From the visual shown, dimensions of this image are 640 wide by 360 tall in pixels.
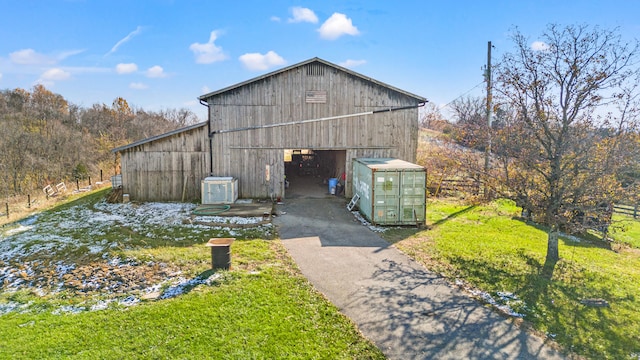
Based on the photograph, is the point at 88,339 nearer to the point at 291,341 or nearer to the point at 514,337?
the point at 291,341

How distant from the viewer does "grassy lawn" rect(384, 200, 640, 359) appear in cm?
636

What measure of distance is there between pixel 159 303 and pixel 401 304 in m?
4.97

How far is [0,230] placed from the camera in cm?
1290

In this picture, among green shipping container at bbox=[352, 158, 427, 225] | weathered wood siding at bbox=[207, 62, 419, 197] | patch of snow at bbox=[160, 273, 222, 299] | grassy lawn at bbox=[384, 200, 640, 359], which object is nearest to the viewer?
grassy lawn at bbox=[384, 200, 640, 359]

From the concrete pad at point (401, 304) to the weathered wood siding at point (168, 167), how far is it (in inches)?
298

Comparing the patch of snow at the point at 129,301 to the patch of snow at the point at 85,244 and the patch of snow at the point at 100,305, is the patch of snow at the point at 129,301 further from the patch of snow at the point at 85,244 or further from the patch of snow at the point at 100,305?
the patch of snow at the point at 100,305

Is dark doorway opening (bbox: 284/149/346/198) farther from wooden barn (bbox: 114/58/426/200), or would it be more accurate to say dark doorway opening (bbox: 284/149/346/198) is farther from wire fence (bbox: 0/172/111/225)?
wire fence (bbox: 0/172/111/225)

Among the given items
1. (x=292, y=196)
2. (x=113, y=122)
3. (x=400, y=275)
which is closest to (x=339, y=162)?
(x=292, y=196)

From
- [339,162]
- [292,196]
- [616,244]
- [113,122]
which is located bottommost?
[616,244]

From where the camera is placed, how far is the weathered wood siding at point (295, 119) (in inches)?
679

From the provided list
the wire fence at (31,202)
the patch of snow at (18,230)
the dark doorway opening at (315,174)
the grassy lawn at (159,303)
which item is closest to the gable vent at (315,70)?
the dark doorway opening at (315,174)

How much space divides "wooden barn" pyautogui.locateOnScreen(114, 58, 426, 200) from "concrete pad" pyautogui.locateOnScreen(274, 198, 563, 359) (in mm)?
6554

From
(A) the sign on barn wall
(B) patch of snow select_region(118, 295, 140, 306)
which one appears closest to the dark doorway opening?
(A) the sign on barn wall

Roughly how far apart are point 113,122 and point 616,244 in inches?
1716
